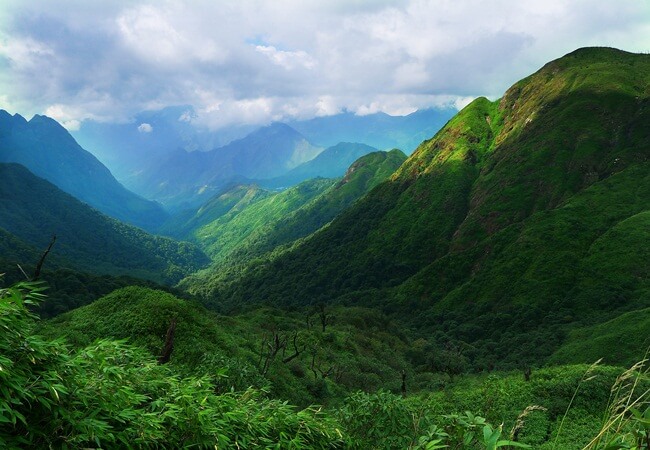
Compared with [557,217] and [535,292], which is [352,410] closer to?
[535,292]

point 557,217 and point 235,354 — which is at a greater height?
point 557,217

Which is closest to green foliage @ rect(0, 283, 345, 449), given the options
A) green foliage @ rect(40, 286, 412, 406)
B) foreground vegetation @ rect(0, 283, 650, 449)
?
foreground vegetation @ rect(0, 283, 650, 449)

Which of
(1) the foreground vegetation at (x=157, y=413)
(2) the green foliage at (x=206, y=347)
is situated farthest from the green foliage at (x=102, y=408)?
(2) the green foliage at (x=206, y=347)

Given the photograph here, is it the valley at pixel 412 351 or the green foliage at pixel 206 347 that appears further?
the green foliage at pixel 206 347

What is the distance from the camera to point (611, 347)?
7881cm

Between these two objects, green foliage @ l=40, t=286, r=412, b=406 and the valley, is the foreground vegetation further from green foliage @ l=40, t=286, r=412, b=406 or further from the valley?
green foliage @ l=40, t=286, r=412, b=406

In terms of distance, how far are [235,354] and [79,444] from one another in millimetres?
33140

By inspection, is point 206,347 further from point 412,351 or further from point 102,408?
point 412,351

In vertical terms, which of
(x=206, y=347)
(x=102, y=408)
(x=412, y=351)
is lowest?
(x=412, y=351)

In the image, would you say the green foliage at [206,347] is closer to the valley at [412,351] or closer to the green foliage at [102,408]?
the valley at [412,351]

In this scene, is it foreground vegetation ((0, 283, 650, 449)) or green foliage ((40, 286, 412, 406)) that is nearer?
foreground vegetation ((0, 283, 650, 449))

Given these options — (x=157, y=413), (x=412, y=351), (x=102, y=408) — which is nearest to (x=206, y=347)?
(x=157, y=413)

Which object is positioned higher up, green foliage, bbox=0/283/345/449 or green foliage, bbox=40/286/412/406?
green foliage, bbox=0/283/345/449

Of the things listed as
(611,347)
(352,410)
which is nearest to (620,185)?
(611,347)
